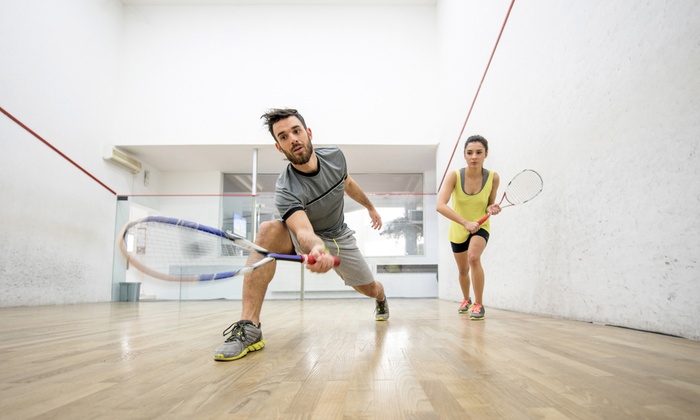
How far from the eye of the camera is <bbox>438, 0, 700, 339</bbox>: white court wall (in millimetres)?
1636

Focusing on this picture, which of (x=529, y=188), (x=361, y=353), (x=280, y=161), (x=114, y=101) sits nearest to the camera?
(x=361, y=353)

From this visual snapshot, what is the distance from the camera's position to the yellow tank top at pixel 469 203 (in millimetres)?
2754

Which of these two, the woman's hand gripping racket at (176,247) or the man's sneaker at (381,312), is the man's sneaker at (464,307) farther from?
the woman's hand gripping racket at (176,247)

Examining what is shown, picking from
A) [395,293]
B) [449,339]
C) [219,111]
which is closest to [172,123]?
[219,111]

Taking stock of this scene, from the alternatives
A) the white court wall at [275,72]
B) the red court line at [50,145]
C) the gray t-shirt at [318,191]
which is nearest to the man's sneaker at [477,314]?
the gray t-shirt at [318,191]

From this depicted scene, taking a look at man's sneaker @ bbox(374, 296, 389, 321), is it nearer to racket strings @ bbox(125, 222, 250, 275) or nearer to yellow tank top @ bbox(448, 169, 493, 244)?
yellow tank top @ bbox(448, 169, 493, 244)

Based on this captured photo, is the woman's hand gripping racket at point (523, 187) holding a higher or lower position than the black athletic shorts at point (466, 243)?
higher

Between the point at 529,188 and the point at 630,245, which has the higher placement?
the point at 529,188

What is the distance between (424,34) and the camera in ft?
20.7

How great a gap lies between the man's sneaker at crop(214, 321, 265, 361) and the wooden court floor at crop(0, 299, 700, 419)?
4 cm

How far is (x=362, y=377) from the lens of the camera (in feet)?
3.47

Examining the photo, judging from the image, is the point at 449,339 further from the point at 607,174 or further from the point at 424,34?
the point at 424,34

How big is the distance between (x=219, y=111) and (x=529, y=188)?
4.35 m

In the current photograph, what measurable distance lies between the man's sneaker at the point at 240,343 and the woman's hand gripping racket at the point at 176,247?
0.17 metres
